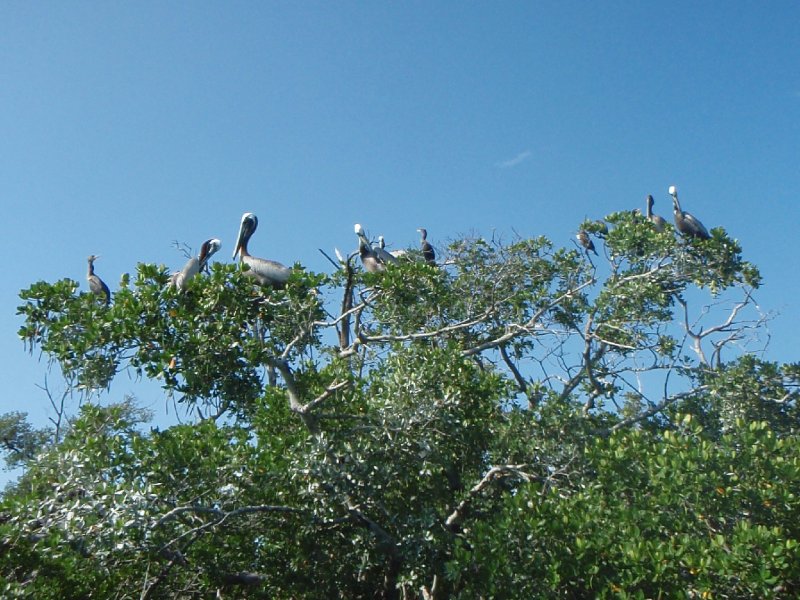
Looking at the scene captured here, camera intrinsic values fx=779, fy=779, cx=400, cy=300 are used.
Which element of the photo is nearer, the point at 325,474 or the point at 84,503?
the point at 84,503

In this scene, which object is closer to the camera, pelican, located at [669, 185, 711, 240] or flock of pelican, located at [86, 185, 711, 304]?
flock of pelican, located at [86, 185, 711, 304]

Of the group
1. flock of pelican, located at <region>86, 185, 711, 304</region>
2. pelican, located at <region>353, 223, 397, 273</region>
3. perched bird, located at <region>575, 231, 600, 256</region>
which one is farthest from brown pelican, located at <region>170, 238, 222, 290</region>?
perched bird, located at <region>575, 231, 600, 256</region>

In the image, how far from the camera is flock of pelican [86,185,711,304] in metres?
9.71

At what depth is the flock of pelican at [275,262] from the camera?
31.9ft

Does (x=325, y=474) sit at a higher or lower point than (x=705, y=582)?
higher

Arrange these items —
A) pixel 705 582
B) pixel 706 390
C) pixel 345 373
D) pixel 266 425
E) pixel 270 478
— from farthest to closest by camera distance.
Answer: pixel 706 390, pixel 345 373, pixel 266 425, pixel 270 478, pixel 705 582

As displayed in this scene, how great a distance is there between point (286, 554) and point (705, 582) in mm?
4063

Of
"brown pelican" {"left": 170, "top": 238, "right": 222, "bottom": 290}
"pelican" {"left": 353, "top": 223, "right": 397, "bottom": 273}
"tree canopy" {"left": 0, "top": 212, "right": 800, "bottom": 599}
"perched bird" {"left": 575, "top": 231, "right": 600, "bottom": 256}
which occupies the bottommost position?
"tree canopy" {"left": 0, "top": 212, "right": 800, "bottom": 599}

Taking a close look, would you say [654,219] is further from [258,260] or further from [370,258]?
[258,260]

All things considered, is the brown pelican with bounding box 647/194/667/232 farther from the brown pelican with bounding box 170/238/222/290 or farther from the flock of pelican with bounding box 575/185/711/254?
the brown pelican with bounding box 170/238/222/290

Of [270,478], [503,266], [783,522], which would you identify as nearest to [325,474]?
[270,478]

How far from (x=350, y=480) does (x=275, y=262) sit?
399 centimetres

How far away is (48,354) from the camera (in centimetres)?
705

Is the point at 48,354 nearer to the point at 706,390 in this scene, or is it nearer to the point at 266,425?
the point at 266,425
